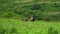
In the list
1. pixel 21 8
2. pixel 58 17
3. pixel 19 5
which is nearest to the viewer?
pixel 58 17

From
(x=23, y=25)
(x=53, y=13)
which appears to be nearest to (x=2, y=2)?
(x=53, y=13)

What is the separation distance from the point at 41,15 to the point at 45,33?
13352 millimetres

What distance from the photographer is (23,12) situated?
3312cm

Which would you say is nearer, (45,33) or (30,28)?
(45,33)

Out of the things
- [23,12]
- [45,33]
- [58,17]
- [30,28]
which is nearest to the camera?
[45,33]

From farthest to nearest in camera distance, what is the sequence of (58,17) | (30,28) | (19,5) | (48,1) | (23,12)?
(48,1)
(19,5)
(23,12)
(58,17)
(30,28)

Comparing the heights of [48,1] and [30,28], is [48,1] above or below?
below

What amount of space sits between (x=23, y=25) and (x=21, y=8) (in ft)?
49.5

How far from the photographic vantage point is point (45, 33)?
18172 mm

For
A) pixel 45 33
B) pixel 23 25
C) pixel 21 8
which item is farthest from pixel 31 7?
pixel 45 33

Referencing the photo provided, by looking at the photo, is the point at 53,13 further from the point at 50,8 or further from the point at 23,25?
the point at 23,25

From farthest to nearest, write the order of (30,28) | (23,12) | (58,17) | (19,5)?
(19,5), (23,12), (58,17), (30,28)

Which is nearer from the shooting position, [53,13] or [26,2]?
[53,13]

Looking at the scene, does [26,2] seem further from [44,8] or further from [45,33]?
[45,33]
